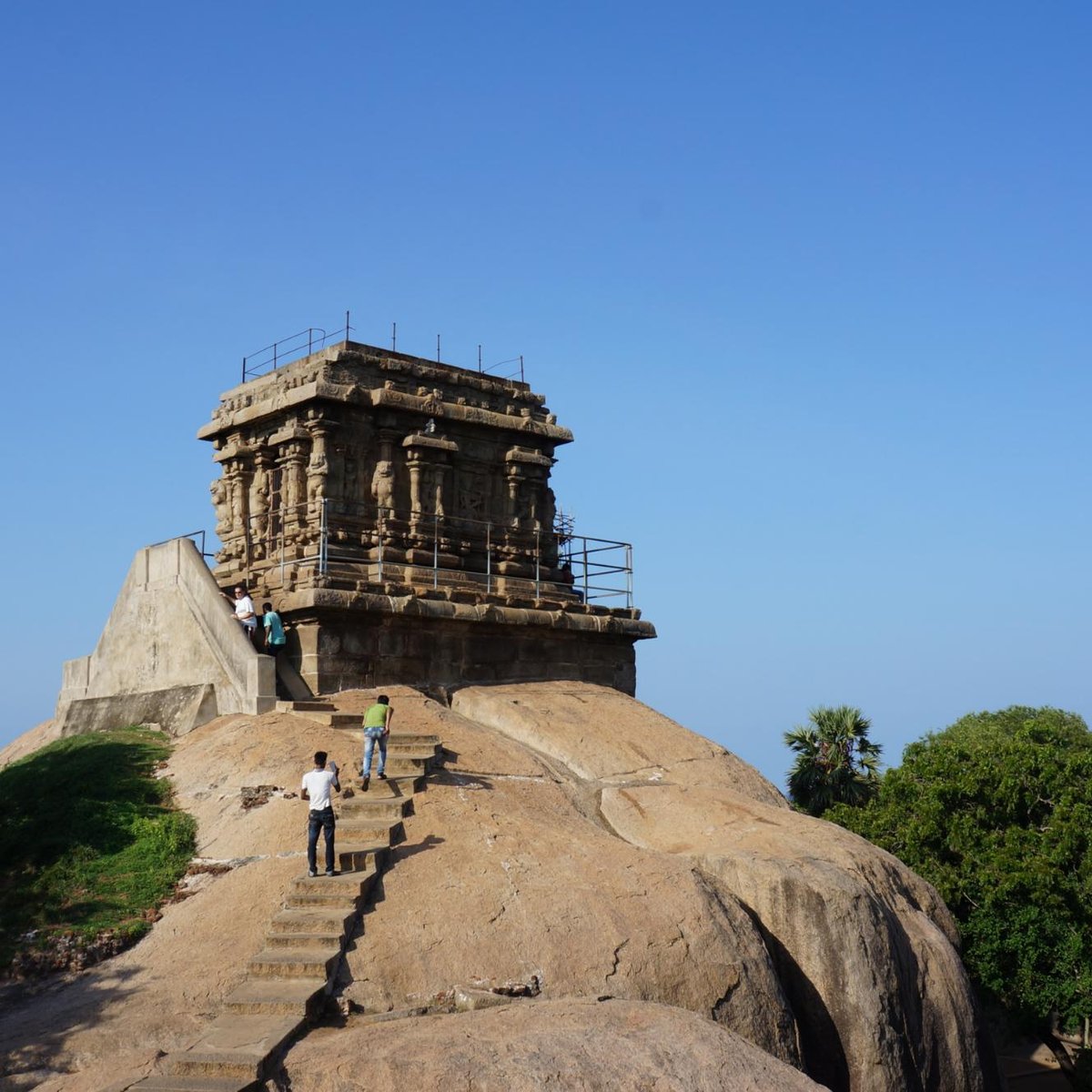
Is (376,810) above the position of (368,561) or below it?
below

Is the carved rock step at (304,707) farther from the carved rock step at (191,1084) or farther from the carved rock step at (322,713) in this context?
the carved rock step at (191,1084)

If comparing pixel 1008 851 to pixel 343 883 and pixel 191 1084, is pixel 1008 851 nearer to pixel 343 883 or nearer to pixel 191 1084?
pixel 343 883

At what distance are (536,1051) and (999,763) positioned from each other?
1911 centimetres

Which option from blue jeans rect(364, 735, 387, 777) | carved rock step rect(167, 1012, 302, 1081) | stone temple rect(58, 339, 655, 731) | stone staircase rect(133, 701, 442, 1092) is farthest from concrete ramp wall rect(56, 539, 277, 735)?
carved rock step rect(167, 1012, 302, 1081)

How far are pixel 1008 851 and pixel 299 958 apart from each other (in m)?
17.9

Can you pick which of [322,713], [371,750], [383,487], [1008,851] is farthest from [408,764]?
[1008,851]

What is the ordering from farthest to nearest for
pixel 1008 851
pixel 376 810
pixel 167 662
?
pixel 1008 851
pixel 167 662
pixel 376 810

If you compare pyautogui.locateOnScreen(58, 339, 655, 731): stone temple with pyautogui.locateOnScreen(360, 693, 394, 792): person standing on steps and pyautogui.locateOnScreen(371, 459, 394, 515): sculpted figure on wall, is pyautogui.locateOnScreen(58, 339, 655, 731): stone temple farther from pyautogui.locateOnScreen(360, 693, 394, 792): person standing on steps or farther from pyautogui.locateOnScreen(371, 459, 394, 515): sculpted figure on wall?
pyautogui.locateOnScreen(360, 693, 394, 792): person standing on steps

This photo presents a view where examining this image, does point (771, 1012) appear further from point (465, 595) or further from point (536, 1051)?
point (465, 595)

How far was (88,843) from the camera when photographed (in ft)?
59.4

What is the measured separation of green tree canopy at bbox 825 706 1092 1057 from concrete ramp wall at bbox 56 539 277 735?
46.1ft

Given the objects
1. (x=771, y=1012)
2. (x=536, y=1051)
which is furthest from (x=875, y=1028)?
(x=536, y=1051)

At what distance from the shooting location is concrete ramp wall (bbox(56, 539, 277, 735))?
73.0 feet

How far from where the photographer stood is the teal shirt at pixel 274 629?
2306 centimetres
